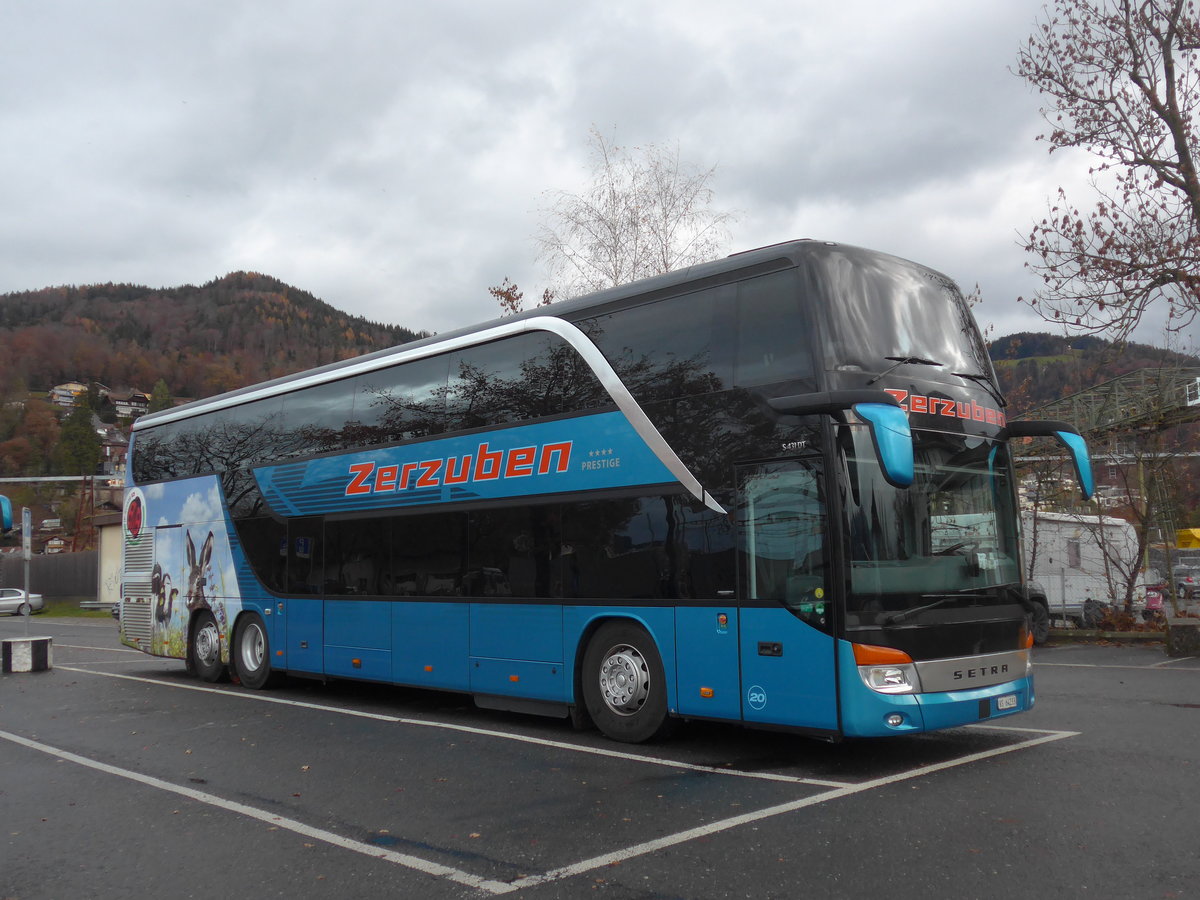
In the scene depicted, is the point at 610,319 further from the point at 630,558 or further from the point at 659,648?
the point at 659,648

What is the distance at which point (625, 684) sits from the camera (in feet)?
29.9

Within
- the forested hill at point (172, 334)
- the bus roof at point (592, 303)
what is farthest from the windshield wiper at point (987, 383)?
the forested hill at point (172, 334)

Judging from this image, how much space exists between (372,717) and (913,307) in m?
7.32

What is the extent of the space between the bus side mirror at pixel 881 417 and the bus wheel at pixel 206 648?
35.4 feet

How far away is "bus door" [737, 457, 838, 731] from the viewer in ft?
24.8

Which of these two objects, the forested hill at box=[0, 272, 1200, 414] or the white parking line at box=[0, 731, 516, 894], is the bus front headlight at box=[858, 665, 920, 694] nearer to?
the white parking line at box=[0, 731, 516, 894]

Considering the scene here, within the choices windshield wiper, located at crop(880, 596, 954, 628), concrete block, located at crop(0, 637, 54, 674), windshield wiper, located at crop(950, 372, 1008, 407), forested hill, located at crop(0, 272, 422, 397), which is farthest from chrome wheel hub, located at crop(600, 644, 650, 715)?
forested hill, located at crop(0, 272, 422, 397)

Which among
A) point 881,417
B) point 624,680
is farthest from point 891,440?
point 624,680

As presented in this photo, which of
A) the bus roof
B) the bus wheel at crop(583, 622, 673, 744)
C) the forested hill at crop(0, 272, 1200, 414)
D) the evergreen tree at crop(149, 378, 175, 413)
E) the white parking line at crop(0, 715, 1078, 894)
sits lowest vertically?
the white parking line at crop(0, 715, 1078, 894)

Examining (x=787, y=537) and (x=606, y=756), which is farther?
(x=606, y=756)

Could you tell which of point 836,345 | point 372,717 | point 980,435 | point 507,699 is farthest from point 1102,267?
point 372,717

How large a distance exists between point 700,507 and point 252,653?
28.4 feet

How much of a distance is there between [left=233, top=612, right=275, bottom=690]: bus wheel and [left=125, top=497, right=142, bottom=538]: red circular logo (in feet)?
11.5

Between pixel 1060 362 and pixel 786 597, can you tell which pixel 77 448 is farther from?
pixel 786 597
